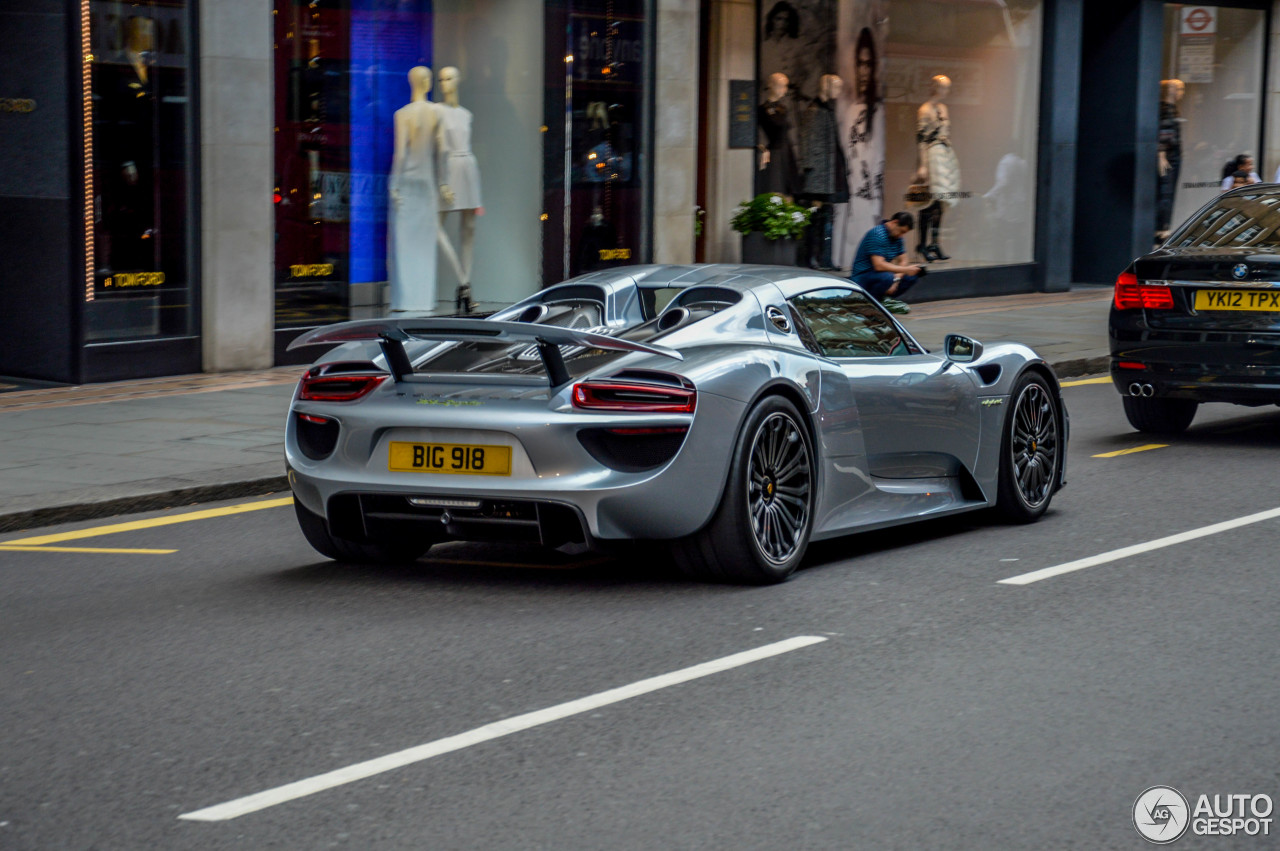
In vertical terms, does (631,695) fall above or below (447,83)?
below

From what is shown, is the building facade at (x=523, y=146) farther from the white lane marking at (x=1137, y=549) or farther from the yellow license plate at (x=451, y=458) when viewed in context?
the white lane marking at (x=1137, y=549)

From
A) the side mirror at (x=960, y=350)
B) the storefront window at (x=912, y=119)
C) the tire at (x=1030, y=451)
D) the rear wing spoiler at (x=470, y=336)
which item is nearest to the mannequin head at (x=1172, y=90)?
the storefront window at (x=912, y=119)

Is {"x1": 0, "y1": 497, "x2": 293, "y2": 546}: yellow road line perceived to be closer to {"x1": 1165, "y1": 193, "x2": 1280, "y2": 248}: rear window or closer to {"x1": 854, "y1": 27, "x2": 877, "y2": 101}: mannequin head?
{"x1": 1165, "y1": 193, "x2": 1280, "y2": 248}: rear window

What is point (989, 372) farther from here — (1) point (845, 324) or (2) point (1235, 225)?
(2) point (1235, 225)

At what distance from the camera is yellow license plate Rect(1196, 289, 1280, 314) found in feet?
35.1

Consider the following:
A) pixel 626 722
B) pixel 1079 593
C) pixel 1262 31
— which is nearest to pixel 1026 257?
pixel 1262 31

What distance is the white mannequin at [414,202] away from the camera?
16500mm

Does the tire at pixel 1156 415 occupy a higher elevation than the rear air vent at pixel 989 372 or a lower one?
lower

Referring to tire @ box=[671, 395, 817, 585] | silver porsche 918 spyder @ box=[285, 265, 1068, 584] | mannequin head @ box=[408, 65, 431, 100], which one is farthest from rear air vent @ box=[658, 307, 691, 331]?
mannequin head @ box=[408, 65, 431, 100]

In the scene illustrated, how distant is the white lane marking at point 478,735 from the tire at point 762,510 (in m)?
0.70

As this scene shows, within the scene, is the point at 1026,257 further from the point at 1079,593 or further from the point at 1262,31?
the point at 1079,593

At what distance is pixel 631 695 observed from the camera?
5172 mm

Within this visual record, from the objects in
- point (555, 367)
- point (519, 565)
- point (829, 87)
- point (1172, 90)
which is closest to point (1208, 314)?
point (519, 565)

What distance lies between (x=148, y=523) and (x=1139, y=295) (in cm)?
623
